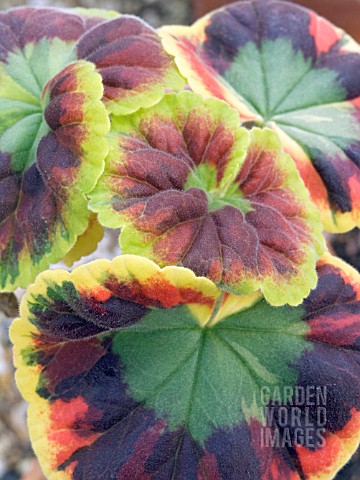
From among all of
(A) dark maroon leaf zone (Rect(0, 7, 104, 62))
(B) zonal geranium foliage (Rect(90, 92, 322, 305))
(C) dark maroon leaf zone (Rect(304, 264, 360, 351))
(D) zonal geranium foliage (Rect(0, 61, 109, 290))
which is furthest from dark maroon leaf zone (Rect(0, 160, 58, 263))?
(C) dark maroon leaf zone (Rect(304, 264, 360, 351))

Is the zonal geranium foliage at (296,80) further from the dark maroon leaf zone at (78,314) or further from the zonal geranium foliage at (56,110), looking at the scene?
the dark maroon leaf zone at (78,314)

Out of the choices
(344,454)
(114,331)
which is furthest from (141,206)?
(344,454)

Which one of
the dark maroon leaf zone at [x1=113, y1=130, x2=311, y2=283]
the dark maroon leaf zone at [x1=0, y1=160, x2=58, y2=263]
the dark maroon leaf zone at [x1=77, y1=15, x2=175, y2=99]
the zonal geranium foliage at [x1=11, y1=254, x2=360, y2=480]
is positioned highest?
the dark maroon leaf zone at [x1=77, y1=15, x2=175, y2=99]

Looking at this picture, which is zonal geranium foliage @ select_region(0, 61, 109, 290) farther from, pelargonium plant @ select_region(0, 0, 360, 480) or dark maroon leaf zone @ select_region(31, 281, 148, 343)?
dark maroon leaf zone @ select_region(31, 281, 148, 343)

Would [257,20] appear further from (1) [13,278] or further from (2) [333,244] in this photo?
(2) [333,244]

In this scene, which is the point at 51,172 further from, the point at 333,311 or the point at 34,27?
the point at 333,311

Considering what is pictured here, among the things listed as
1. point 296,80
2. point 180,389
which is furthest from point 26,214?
point 296,80

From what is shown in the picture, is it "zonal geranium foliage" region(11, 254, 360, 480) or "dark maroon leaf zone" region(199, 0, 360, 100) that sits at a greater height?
"dark maroon leaf zone" region(199, 0, 360, 100)
